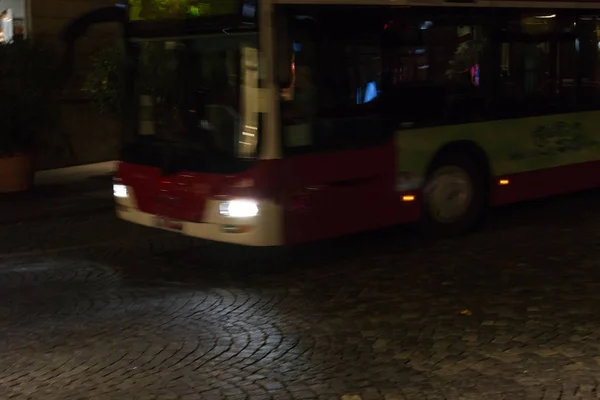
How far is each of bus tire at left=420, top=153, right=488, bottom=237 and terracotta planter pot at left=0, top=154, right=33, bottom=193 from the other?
7.23 meters

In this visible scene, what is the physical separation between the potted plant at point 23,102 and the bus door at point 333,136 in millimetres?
6728

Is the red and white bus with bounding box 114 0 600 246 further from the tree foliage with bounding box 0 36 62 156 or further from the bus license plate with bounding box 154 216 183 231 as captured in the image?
the tree foliage with bounding box 0 36 62 156

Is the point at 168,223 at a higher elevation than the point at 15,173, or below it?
below

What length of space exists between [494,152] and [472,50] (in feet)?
3.98

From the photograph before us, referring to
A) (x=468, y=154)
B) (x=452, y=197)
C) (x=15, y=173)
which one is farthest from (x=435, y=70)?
(x=15, y=173)

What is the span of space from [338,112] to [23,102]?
6.73 meters

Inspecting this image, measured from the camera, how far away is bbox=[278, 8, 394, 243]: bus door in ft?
26.1

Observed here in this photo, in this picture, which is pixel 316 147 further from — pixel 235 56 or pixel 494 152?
pixel 494 152

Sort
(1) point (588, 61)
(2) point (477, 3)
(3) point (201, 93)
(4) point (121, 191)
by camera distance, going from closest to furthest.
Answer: (3) point (201, 93), (4) point (121, 191), (2) point (477, 3), (1) point (588, 61)

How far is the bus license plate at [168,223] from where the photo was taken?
8430mm

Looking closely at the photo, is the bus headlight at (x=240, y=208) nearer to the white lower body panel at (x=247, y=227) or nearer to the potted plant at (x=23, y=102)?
the white lower body panel at (x=247, y=227)

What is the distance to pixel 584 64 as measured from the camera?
10562 mm

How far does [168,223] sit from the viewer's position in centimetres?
853

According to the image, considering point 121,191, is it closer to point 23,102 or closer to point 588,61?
point 23,102
